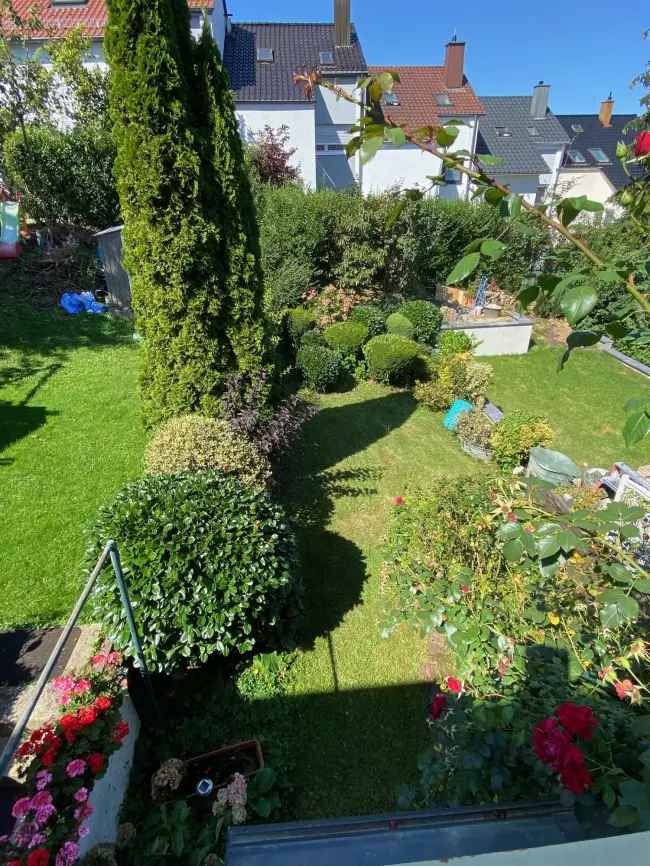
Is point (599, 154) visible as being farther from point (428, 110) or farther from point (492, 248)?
point (492, 248)

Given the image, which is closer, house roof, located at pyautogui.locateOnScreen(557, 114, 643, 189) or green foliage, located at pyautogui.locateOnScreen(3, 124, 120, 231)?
green foliage, located at pyautogui.locateOnScreen(3, 124, 120, 231)

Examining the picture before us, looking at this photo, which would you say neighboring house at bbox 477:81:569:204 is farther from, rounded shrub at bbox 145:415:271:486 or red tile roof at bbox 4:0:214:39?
rounded shrub at bbox 145:415:271:486

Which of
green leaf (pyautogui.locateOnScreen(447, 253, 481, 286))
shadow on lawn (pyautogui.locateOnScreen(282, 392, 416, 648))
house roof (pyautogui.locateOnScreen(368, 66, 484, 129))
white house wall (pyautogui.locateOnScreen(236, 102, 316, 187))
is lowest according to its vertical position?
shadow on lawn (pyautogui.locateOnScreen(282, 392, 416, 648))

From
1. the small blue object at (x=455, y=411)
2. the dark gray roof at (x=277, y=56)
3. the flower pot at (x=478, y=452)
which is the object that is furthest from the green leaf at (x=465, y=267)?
the dark gray roof at (x=277, y=56)

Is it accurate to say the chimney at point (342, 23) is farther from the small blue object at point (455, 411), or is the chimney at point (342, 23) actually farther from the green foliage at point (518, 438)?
the green foliage at point (518, 438)

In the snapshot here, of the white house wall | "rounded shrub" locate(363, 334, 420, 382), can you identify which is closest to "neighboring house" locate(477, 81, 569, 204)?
the white house wall

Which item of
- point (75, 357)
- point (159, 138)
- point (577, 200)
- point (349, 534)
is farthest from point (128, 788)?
point (75, 357)
